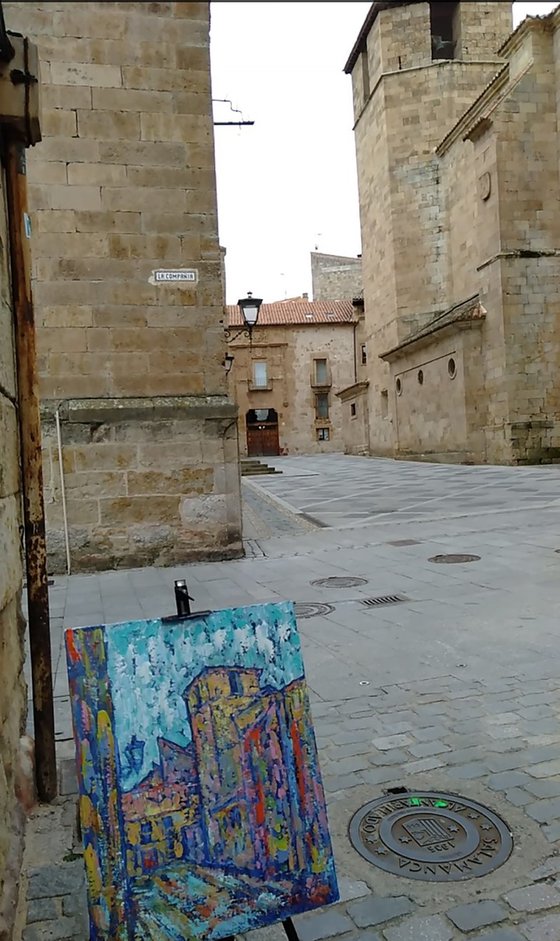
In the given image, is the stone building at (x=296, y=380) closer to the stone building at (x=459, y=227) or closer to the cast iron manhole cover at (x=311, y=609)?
the stone building at (x=459, y=227)

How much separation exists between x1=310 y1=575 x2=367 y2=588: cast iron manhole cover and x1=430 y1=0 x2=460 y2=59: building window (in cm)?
3229

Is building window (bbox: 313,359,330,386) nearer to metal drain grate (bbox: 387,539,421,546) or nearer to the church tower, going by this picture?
the church tower

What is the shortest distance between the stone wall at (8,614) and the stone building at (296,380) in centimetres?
4974

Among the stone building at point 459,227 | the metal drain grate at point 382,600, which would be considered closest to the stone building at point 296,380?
the stone building at point 459,227

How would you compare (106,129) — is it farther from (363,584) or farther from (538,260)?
(538,260)

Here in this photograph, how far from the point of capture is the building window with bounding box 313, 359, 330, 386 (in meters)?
53.0

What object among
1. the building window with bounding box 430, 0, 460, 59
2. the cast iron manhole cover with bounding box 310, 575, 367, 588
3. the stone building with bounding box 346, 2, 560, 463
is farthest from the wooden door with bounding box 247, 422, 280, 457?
the cast iron manhole cover with bounding box 310, 575, 367, 588

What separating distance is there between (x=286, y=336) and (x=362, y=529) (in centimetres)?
4435

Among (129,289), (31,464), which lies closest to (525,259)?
(129,289)

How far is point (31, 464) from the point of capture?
2.60m

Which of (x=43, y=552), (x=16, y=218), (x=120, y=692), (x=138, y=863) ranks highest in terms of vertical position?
(x=16, y=218)

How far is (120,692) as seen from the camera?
1567 millimetres

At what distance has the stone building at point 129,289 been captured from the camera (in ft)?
23.9

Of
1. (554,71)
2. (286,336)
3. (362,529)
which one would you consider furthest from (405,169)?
(362,529)
